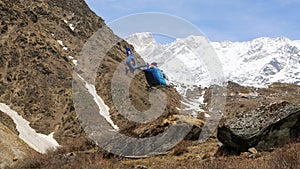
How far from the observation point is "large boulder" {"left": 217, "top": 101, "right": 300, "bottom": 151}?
1343 cm

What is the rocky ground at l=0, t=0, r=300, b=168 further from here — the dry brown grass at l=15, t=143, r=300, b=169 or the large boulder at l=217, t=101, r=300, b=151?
the large boulder at l=217, t=101, r=300, b=151

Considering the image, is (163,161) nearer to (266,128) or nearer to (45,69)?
(266,128)

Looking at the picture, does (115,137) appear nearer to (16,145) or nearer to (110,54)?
(16,145)

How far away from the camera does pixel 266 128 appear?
44.1 ft

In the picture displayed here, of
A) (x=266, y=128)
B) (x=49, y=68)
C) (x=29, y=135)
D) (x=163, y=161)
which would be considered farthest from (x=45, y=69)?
(x=266, y=128)

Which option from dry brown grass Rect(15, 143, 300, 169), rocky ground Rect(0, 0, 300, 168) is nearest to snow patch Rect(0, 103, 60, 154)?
rocky ground Rect(0, 0, 300, 168)

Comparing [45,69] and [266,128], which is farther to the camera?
[45,69]

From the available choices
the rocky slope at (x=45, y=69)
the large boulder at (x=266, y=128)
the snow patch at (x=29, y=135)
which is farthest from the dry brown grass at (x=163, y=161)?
the rocky slope at (x=45, y=69)

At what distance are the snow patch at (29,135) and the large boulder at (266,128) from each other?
50797 mm

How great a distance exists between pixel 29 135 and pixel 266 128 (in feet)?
207

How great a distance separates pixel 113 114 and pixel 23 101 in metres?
19.4

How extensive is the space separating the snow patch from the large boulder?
2000 inches

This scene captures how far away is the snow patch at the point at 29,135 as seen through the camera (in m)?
64.6

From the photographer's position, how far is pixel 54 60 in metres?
105
